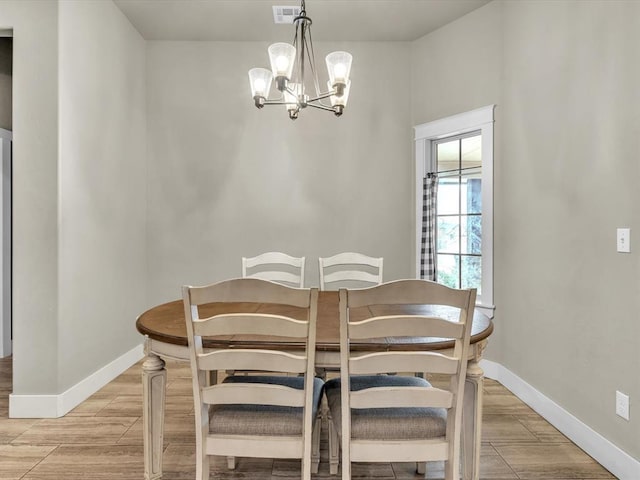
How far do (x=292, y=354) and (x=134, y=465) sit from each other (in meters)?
1.21

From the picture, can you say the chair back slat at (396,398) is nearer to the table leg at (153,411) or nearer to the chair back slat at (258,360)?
the chair back slat at (258,360)

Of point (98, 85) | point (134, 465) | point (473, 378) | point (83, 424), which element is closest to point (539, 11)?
point (473, 378)

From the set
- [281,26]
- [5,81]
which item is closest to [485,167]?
[281,26]

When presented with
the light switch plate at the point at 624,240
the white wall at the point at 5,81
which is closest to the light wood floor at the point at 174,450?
the light switch plate at the point at 624,240

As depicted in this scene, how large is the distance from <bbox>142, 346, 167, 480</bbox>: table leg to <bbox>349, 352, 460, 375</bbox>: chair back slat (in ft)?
2.78

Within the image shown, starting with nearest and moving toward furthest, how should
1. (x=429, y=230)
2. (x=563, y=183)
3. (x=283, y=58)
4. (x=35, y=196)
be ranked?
(x=283, y=58) < (x=563, y=183) < (x=35, y=196) < (x=429, y=230)

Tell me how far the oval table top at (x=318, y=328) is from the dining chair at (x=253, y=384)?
0.14ft

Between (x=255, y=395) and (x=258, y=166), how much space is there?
2.78m

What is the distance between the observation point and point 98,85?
3.12 metres

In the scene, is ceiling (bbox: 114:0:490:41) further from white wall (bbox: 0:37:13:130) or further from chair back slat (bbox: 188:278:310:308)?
chair back slat (bbox: 188:278:310:308)

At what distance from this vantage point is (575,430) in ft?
7.64

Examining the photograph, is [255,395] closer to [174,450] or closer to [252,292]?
[252,292]

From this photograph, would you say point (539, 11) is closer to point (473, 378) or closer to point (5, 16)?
point (473, 378)

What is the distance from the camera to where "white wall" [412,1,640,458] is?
2.00 meters
